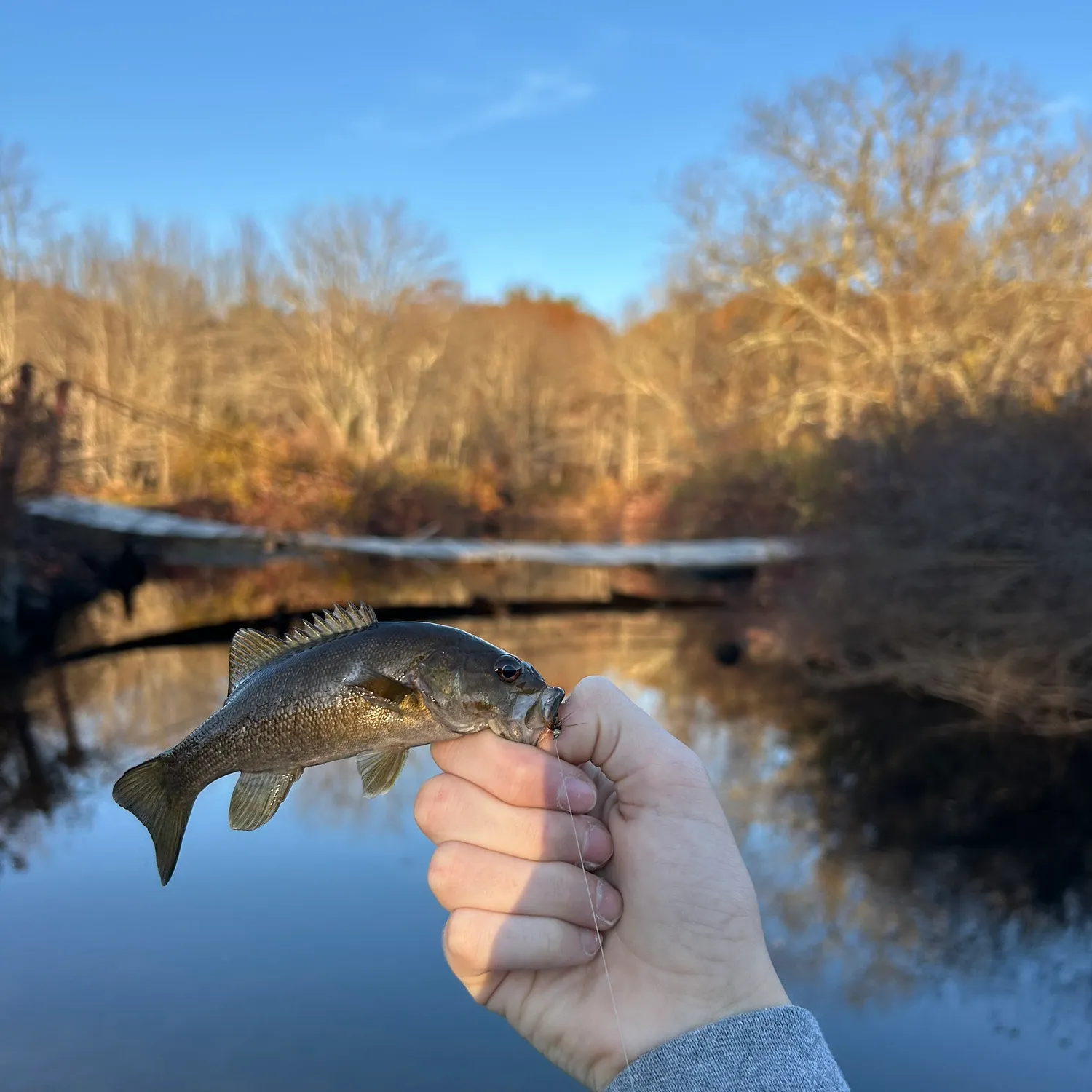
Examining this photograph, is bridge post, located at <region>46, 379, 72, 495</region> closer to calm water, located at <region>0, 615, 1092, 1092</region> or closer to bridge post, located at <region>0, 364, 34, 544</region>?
bridge post, located at <region>0, 364, 34, 544</region>

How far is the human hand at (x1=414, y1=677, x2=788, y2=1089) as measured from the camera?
2.21 m

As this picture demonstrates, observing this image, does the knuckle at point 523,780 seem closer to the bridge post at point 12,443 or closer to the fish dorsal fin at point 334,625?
the fish dorsal fin at point 334,625

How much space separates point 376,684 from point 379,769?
247 mm

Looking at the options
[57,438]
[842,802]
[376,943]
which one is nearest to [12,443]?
[57,438]

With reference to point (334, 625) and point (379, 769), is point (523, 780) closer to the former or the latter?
point (379, 769)

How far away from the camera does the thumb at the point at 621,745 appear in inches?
89.7

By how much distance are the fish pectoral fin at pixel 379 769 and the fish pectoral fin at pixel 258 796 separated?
159mm

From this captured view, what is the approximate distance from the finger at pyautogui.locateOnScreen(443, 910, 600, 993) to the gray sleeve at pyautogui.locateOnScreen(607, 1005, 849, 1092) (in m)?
0.30

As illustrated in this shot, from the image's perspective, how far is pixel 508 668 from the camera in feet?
6.77

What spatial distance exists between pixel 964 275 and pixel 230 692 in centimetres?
3113

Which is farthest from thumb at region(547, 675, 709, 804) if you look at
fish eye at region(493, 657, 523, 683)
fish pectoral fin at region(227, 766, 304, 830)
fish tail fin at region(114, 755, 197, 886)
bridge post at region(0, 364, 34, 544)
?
bridge post at region(0, 364, 34, 544)

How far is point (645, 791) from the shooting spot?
2.32 metres

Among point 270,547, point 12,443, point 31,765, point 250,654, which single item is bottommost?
point 31,765

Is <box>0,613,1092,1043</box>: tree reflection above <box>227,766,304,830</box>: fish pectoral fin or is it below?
below
